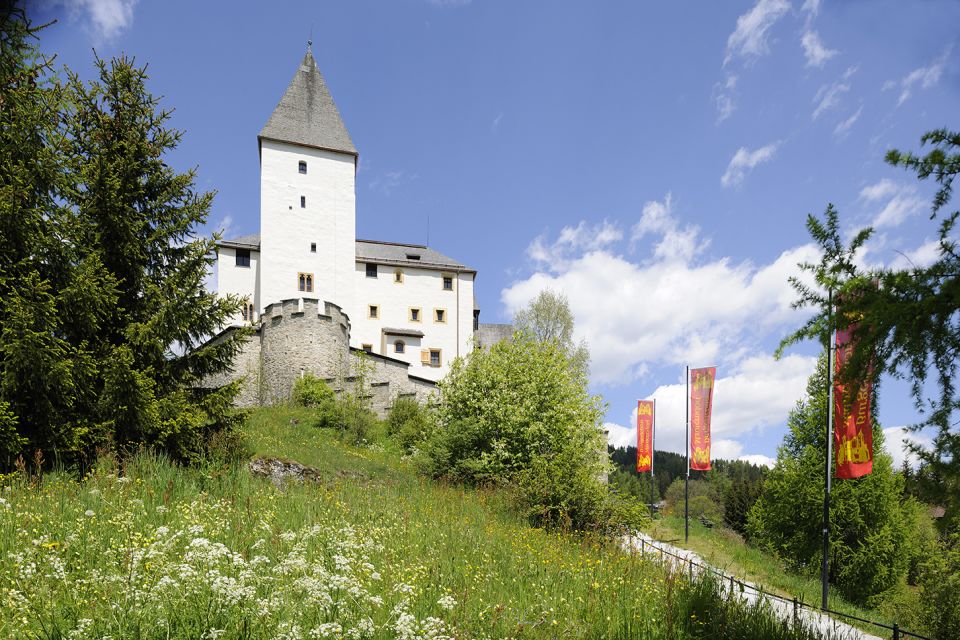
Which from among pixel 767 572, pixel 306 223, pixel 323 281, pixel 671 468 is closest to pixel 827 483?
pixel 767 572

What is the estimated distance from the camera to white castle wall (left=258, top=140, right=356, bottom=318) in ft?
130

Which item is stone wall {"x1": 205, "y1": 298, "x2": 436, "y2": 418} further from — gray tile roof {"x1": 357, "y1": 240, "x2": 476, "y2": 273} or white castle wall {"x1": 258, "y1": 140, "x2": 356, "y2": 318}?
gray tile roof {"x1": 357, "y1": 240, "x2": 476, "y2": 273}

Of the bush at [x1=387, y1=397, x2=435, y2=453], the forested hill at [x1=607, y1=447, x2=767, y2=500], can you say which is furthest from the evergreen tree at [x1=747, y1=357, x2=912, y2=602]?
the forested hill at [x1=607, y1=447, x2=767, y2=500]

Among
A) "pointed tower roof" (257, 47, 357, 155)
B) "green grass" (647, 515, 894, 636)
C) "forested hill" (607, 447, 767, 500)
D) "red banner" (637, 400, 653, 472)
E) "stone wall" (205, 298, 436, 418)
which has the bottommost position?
"forested hill" (607, 447, 767, 500)

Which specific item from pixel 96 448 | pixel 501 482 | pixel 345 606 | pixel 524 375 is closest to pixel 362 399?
pixel 524 375

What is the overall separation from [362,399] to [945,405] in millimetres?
25385

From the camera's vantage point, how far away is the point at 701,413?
1009 inches

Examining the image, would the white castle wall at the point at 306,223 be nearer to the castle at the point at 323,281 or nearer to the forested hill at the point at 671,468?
the castle at the point at 323,281

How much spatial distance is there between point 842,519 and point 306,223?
3505cm

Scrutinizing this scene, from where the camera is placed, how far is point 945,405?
5.05 metres

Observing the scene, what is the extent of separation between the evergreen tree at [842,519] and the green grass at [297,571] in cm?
1463

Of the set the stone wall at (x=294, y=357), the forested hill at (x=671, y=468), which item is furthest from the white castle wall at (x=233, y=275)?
the forested hill at (x=671, y=468)

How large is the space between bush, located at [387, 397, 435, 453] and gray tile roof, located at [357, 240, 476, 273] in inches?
699

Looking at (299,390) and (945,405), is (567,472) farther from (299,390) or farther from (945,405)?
(299,390)
